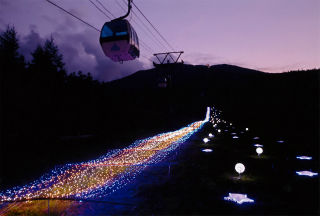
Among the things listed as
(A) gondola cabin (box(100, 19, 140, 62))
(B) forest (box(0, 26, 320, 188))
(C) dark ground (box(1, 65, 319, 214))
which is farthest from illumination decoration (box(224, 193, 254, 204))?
(B) forest (box(0, 26, 320, 188))

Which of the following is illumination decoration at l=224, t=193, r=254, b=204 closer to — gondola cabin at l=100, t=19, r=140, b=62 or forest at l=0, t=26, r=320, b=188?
gondola cabin at l=100, t=19, r=140, b=62

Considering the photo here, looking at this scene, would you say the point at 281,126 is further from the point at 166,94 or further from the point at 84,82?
the point at 84,82

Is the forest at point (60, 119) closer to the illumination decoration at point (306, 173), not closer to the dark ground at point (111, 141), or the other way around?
the dark ground at point (111, 141)

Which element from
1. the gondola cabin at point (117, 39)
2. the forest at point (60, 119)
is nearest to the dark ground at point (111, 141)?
the forest at point (60, 119)

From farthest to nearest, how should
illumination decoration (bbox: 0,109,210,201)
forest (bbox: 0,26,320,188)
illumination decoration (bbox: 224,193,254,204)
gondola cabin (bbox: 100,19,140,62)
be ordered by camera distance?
1. forest (bbox: 0,26,320,188)
2. gondola cabin (bbox: 100,19,140,62)
3. illumination decoration (bbox: 0,109,210,201)
4. illumination decoration (bbox: 224,193,254,204)

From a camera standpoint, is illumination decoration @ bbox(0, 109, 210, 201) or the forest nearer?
illumination decoration @ bbox(0, 109, 210, 201)

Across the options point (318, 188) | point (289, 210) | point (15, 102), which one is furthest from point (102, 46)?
point (318, 188)

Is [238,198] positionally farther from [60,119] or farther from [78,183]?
[60,119]

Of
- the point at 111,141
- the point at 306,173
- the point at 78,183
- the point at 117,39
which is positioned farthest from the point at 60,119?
the point at 306,173
